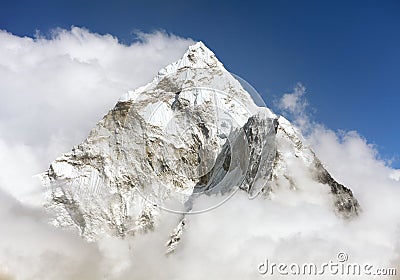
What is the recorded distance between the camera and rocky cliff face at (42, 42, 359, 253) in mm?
136250

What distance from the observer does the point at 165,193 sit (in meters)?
148

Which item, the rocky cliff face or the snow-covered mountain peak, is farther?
the snow-covered mountain peak

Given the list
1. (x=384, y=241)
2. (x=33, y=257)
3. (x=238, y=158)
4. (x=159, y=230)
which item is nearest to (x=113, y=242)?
(x=159, y=230)

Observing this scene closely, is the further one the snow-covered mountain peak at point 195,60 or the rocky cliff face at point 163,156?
the snow-covered mountain peak at point 195,60

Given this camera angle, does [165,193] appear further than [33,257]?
No

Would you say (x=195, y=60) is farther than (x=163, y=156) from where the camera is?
Yes

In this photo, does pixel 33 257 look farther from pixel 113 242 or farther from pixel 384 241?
pixel 384 241

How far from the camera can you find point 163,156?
153 meters

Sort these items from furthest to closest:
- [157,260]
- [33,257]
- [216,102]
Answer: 1. [33,257]
2. [216,102]
3. [157,260]

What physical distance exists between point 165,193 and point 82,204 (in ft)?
81.8

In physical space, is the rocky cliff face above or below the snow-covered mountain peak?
below

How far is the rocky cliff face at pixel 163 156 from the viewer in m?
136

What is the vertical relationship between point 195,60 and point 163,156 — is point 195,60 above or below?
above

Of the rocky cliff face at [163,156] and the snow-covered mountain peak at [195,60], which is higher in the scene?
the snow-covered mountain peak at [195,60]
